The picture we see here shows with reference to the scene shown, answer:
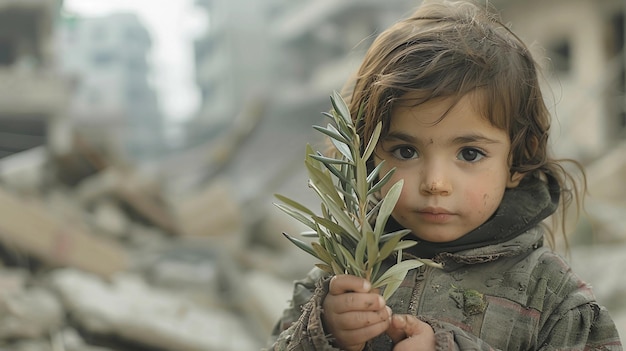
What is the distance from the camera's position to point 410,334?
1.43 meters

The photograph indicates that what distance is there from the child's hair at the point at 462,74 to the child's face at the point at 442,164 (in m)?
0.03

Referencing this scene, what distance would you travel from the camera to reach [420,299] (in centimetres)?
167

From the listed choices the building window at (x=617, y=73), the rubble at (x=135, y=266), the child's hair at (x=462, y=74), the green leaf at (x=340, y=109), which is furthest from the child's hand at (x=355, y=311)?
the building window at (x=617, y=73)

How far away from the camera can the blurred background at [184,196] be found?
4.55 m

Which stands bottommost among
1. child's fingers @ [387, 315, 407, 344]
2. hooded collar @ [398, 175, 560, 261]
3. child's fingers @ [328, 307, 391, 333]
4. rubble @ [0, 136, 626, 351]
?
child's fingers @ [328, 307, 391, 333]

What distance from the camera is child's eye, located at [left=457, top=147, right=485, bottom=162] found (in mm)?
1634

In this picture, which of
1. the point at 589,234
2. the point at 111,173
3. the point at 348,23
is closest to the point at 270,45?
the point at 348,23

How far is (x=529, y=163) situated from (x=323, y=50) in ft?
106

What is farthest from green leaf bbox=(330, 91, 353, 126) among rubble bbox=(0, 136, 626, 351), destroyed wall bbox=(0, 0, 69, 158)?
destroyed wall bbox=(0, 0, 69, 158)

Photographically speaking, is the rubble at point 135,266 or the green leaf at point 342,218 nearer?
the green leaf at point 342,218

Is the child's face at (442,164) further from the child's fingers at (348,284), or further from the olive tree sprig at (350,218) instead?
the child's fingers at (348,284)

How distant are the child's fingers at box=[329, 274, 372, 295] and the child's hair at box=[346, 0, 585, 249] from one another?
14.2 inches

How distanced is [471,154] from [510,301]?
0.30 meters

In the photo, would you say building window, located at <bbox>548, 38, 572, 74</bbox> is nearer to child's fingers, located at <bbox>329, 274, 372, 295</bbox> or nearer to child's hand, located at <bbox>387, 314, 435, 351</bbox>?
child's hand, located at <bbox>387, 314, 435, 351</bbox>
